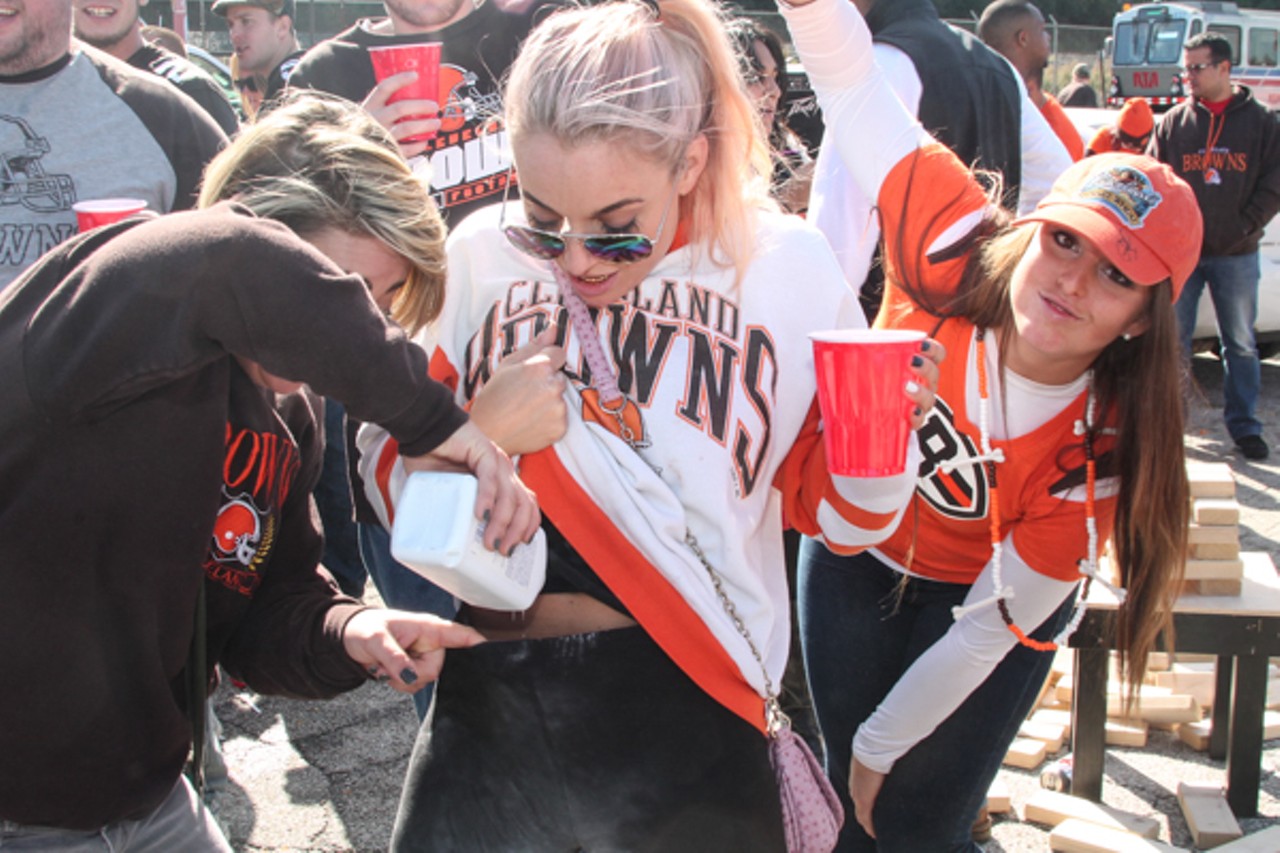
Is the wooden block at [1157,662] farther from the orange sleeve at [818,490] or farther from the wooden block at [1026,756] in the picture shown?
the orange sleeve at [818,490]

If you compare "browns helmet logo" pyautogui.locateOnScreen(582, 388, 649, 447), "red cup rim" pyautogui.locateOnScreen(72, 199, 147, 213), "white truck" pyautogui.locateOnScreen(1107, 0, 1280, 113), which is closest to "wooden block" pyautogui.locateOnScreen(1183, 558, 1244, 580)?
"browns helmet logo" pyautogui.locateOnScreen(582, 388, 649, 447)

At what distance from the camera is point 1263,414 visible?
855 cm

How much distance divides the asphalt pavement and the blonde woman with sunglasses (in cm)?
202

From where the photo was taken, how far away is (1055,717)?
441 cm

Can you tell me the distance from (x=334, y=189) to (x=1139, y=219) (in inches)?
64.0

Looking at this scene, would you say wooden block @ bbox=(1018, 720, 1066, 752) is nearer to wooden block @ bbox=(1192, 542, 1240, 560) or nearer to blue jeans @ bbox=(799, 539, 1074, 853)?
wooden block @ bbox=(1192, 542, 1240, 560)

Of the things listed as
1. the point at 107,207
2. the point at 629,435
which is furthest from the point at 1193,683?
the point at 107,207

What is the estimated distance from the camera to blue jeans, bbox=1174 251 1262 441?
7.57m

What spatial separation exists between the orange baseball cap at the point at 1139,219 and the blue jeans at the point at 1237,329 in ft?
18.3

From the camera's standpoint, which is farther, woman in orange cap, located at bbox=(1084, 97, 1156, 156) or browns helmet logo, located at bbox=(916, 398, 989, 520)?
woman in orange cap, located at bbox=(1084, 97, 1156, 156)

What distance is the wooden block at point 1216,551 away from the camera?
370cm

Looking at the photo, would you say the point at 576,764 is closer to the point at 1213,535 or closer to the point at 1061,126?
the point at 1213,535

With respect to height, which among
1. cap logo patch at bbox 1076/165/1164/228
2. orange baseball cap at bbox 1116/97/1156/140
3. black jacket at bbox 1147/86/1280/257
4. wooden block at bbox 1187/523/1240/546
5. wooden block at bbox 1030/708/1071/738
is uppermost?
cap logo patch at bbox 1076/165/1164/228

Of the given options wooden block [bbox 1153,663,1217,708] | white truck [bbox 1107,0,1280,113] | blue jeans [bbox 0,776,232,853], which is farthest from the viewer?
white truck [bbox 1107,0,1280,113]
